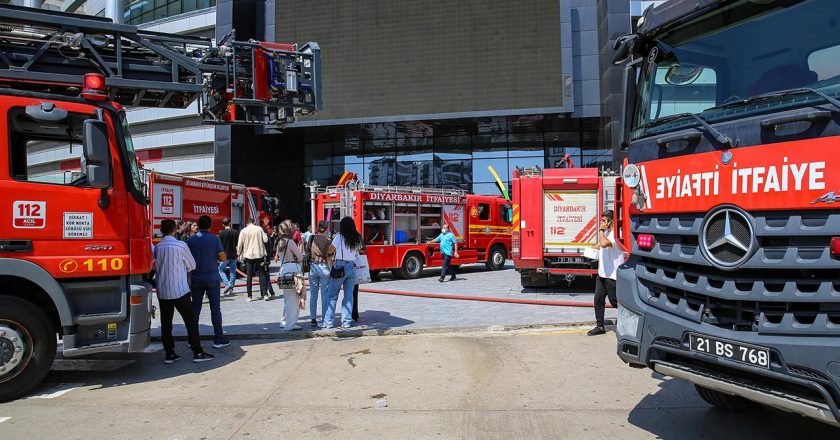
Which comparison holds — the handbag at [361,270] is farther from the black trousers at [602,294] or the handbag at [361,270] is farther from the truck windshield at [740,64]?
the truck windshield at [740,64]

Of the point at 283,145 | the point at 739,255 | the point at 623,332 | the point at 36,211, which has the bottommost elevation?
the point at 623,332

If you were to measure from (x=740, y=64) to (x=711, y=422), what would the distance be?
9.43 ft

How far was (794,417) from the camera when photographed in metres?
4.57

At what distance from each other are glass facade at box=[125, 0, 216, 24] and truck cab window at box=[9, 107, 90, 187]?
1089 inches

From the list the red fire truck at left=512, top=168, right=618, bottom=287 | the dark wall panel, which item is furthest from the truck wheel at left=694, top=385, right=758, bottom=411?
the dark wall panel

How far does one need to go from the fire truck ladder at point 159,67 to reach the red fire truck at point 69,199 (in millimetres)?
19

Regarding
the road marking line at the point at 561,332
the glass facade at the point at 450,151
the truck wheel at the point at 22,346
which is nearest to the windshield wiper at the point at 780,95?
the road marking line at the point at 561,332

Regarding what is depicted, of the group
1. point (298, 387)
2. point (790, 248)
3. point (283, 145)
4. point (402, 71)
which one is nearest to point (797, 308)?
point (790, 248)

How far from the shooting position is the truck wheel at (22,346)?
5.17 metres

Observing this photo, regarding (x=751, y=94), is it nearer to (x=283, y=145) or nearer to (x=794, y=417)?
(x=794, y=417)

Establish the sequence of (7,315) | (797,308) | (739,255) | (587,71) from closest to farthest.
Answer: (797,308) → (739,255) → (7,315) → (587,71)

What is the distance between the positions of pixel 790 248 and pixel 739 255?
267 millimetres

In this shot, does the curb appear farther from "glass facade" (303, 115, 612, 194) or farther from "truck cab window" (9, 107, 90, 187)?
"glass facade" (303, 115, 612, 194)

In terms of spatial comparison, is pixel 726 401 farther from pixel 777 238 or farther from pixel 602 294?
pixel 602 294
